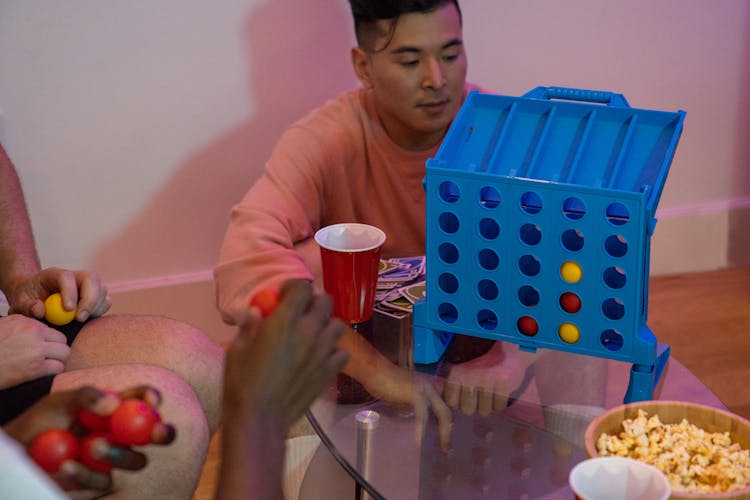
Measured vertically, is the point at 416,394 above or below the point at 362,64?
below

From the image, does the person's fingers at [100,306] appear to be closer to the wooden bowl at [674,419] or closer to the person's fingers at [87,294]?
the person's fingers at [87,294]

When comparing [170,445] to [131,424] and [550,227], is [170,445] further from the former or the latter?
[550,227]

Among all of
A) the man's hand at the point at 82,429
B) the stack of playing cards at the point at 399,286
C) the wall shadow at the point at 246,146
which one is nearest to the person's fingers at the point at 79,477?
the man's hand at the point at 82,429

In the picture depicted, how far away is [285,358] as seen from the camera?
2.87 ft

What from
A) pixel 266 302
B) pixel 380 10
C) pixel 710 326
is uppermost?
pixel 380 10

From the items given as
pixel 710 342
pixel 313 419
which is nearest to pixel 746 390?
pixel 710 342

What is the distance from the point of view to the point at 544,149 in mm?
1326

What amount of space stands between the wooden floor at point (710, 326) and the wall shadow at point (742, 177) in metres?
0.05

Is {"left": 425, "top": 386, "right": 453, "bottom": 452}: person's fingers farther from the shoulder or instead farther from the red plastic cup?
the shoulder

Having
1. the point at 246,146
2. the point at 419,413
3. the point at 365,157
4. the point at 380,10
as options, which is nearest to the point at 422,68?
the point at 380,10

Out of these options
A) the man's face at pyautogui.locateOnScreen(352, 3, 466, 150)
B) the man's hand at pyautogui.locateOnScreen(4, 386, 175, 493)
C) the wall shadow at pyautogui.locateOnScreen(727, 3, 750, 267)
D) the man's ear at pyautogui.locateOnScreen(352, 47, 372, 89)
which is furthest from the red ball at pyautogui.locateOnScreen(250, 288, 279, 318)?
the wall shadow at pyautogui.locateOnScreen(727, 3, 750, 267)

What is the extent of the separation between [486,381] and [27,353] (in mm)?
612

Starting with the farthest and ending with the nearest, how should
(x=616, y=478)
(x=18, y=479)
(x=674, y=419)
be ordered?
(x=674, y=419)
(x=616, y=478)
(x=18, y=479)

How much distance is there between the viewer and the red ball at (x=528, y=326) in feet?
4.33
